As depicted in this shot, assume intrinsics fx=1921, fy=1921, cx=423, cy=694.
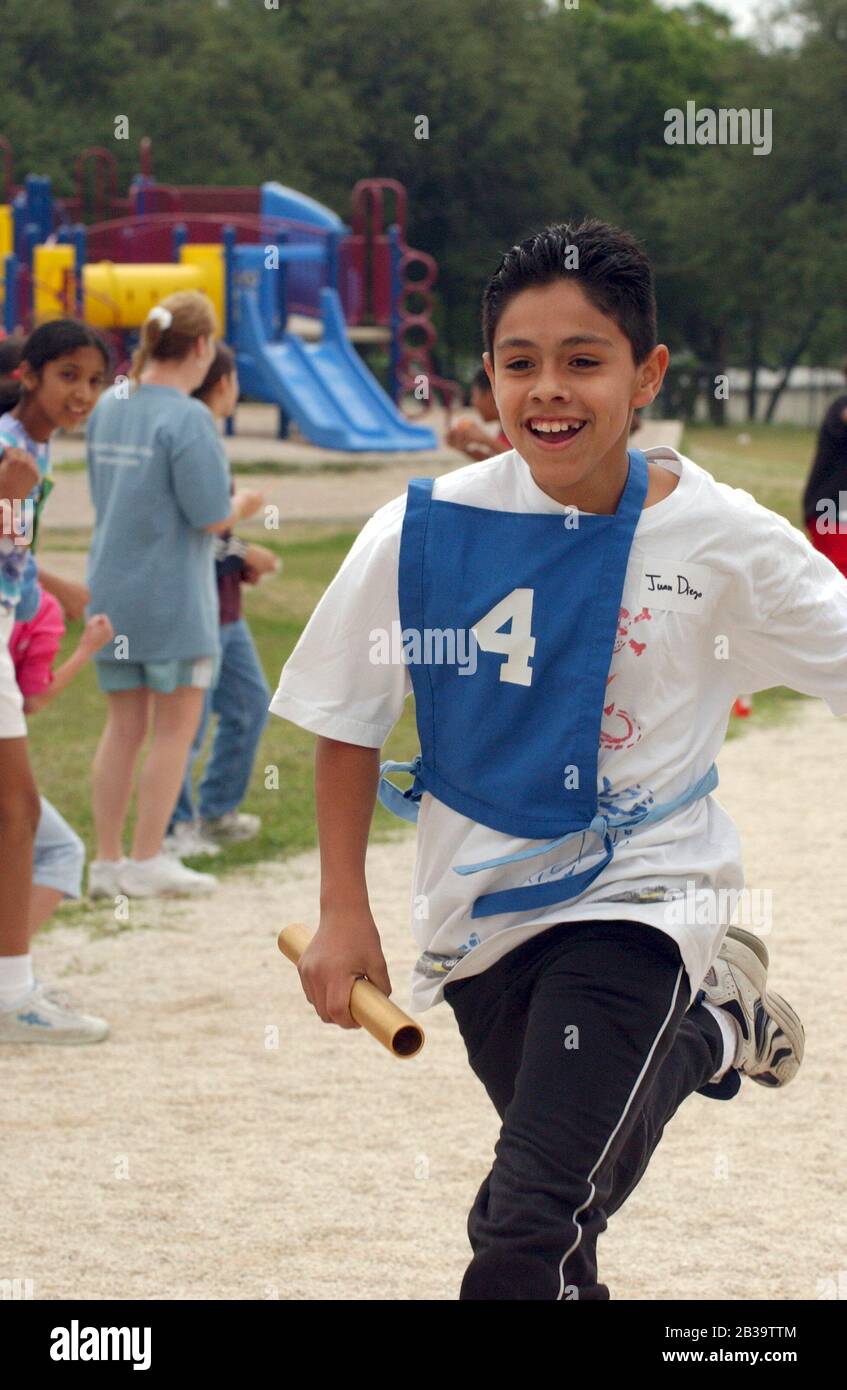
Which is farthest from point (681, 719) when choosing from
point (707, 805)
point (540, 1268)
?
point (540, 1268)

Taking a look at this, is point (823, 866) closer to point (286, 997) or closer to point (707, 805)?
point (286, 997)

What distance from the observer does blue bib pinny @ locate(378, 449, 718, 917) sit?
8.87ft

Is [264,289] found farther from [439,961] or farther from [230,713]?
[439,961]

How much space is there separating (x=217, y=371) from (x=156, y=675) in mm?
1060

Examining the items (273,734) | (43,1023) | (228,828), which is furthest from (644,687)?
(273,734)

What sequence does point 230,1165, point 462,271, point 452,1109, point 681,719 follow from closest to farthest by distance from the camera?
point 681,719, point 230,1165, point 452,1109, point 462,271

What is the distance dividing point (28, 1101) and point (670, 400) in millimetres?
46363

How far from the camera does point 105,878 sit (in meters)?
6.45

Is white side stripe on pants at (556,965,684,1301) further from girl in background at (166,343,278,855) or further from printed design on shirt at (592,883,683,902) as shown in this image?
girl in background at (166,343,278,855)

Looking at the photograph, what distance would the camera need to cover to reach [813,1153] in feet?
13.8

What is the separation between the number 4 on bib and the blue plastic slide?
635 inches

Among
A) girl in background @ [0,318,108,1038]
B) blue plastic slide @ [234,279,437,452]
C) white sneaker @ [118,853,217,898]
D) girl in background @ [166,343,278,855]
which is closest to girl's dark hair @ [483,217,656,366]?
girl in background @ [0,318,108,1038]

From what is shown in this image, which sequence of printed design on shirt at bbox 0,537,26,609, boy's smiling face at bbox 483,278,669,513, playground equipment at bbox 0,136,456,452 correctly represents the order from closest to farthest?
boy's smiling face at bbox 483,278,669,513, printed design on shirt at bbox 0,537,26,609, playground equipment at bbox 0,136,456,452

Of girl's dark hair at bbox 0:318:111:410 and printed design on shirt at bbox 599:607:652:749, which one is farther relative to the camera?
girl's dark hair at bbox 0:318:111:410
